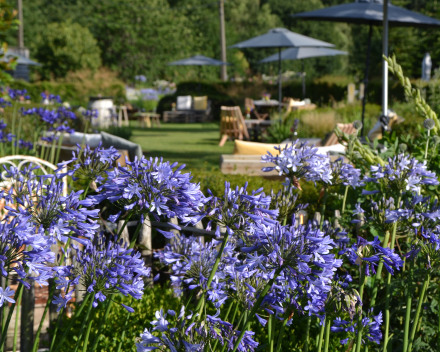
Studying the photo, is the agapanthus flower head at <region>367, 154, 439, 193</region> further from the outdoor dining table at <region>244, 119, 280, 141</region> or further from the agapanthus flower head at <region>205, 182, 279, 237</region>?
the outdoor dining table at <region>244, 119, 280, 141</region>

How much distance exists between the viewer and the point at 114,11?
103ft

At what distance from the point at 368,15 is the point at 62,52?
69.1 feet

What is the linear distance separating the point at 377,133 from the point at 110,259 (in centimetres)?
731

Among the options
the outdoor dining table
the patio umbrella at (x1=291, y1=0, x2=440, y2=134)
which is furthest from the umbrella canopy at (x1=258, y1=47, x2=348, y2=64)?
the patio umbrella at (x1=291, y1=0, x2=440, y2=134)

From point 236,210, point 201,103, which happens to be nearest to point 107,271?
point 236,210

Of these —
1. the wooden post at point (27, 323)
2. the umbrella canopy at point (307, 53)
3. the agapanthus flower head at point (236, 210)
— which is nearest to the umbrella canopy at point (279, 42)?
the umbrella canopy at point (307, 53)

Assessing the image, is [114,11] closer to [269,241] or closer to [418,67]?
[418,67]

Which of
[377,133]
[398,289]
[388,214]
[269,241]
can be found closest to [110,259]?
[269,241]

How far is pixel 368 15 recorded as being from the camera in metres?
6.70

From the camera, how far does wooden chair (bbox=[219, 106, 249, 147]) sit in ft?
39.0

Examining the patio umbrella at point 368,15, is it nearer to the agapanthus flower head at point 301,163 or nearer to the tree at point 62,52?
the agapanthus flower head at point 301,163

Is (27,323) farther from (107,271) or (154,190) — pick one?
(154,190)

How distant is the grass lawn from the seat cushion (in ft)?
4.07

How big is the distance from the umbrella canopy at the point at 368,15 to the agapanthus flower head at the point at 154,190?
6.22 meters
